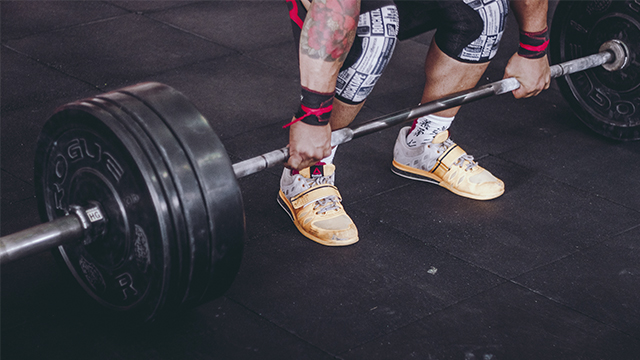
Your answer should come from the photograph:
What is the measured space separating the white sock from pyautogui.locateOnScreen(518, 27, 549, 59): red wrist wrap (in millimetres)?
245

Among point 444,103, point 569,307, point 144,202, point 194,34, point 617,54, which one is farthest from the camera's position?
point 194,34

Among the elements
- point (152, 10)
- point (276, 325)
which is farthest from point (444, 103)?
point (152, 10)

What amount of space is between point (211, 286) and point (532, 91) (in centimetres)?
95

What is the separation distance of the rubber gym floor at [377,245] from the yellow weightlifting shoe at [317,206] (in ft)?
0.10

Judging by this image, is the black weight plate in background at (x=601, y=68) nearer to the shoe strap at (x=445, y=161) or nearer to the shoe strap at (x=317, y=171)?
the shoe strap at (x=445, y=161)

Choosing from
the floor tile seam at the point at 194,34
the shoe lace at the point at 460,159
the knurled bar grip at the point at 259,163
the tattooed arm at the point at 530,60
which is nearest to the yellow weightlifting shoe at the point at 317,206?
the knurled bar grip at the point at 259,163

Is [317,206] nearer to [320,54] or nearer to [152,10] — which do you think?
[320,54]

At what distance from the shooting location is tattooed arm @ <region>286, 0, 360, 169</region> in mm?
1169

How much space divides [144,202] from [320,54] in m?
0.43

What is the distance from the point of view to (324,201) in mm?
1510

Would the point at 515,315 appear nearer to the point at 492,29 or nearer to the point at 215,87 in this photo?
the point at 492,29

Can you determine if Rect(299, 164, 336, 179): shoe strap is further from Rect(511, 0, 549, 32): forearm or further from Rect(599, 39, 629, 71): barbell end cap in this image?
Rect(599, 39, 629, 71): barbell end cap

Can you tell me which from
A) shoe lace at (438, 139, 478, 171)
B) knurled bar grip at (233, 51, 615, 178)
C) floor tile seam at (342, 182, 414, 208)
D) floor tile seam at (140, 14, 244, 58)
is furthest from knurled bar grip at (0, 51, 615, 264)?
floor tile seam at (140, 14, 244, 58)

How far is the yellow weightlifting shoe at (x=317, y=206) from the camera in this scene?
1.47 metres
